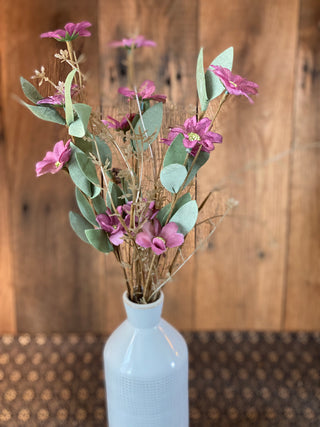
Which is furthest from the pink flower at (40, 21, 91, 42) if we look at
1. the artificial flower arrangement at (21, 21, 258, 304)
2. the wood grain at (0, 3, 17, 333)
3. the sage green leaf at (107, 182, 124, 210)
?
the wood grain at (0, 3, 17, 333)

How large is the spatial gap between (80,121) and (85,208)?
15cm

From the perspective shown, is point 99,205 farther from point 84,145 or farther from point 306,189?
point 306,189

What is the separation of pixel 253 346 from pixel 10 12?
3.55 feet

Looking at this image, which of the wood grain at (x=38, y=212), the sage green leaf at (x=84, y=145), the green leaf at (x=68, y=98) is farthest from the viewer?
the wood grain at (x=38, y=212)

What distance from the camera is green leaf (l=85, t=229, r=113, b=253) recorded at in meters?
0.74

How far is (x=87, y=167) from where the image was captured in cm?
72

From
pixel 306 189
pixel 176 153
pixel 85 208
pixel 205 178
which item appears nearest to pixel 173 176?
pixel 176 153

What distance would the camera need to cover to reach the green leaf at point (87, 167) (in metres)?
0.71

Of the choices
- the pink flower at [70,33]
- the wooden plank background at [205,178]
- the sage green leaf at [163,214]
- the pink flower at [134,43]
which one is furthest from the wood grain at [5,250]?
the sage green leaf at [163,214]

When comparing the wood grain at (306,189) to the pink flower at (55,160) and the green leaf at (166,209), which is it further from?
the pink flower at (55,160)

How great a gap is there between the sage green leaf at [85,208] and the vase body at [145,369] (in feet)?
0.47

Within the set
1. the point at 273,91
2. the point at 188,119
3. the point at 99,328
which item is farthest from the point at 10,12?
the point at 99,328

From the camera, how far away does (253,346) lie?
1.46 metres

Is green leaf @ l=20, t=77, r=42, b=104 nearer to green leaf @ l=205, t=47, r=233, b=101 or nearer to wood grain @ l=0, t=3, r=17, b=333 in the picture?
green leaf @ l=205, t=47, r=233, b=101
